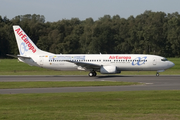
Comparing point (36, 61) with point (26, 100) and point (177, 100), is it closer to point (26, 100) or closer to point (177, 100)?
point (26, 100)

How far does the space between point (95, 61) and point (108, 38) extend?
72.7 metres

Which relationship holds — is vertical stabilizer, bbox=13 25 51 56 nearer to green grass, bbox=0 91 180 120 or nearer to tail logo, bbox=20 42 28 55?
tail logo, bbox=20 42 28 55

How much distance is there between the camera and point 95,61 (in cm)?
4766

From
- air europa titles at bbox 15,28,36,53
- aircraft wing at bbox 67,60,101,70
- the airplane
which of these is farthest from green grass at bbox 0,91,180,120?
air europa titles at bbox 15,28,36,53

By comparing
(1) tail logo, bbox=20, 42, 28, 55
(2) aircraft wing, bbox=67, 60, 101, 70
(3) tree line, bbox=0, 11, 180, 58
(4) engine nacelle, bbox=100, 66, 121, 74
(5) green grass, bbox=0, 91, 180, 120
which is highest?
(3) tree line, bbox=0, 11, 180, 58

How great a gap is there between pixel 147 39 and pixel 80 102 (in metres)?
94.9

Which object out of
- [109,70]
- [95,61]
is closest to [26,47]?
[95,61]

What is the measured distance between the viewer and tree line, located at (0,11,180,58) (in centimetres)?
11300

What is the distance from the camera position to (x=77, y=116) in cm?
1579

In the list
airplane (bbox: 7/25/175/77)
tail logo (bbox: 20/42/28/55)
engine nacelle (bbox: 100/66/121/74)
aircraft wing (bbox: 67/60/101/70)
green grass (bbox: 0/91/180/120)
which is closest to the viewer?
green grass (bbox: 0/91/180/120)

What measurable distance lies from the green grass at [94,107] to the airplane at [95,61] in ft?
73.1

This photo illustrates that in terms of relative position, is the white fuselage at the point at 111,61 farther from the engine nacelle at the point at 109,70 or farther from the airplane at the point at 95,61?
the engine nacelle at the point at 109,70

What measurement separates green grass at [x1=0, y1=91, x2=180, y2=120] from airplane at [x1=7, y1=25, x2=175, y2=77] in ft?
73.1

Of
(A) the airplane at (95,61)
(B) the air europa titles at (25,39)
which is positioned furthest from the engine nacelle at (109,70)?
(B) the air europa titles at (25,39)
